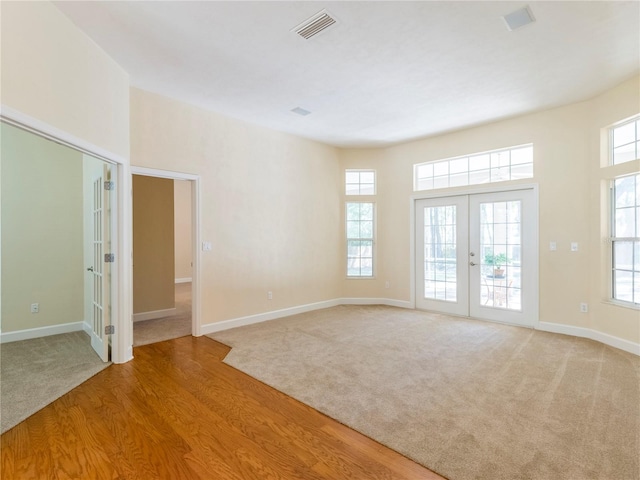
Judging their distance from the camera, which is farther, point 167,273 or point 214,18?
point 167,273

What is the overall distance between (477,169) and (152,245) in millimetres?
5647

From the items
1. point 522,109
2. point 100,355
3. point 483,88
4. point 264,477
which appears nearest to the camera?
point 264,477

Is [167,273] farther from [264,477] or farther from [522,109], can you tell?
[522,109]

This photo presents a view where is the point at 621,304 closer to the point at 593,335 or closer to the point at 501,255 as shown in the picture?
the point at 593,335

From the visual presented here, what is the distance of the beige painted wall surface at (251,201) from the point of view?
13.5 feet

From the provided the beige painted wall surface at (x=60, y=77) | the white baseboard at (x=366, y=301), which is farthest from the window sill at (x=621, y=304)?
the beige painted wall surface at (x=60, y=77)

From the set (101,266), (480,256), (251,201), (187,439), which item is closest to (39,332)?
(101,266)

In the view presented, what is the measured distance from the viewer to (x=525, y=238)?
4746mm

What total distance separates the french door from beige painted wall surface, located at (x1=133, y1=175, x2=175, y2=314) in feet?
14.8

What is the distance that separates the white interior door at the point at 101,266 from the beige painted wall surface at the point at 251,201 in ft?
1.84

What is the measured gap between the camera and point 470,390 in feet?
8.99

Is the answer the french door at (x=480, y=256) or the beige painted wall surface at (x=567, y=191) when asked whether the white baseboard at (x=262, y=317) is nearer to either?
the french door at (x=480, y=256)

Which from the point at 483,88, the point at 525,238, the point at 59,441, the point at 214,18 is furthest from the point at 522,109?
the point at 59,441

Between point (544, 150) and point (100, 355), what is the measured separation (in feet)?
20.7
